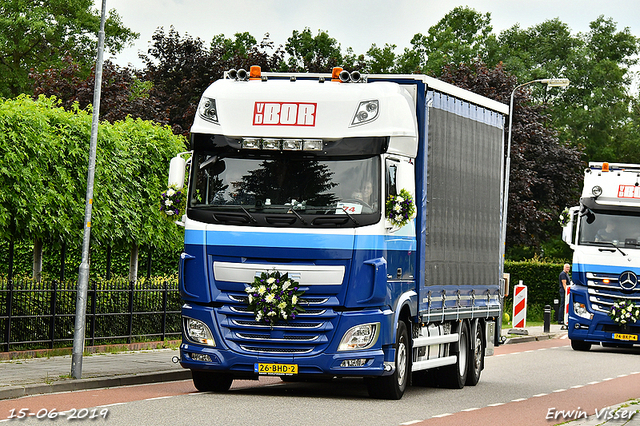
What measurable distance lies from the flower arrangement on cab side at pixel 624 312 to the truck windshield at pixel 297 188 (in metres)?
13.4

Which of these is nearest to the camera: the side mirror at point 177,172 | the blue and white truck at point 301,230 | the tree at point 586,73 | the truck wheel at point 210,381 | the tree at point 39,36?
Result: the blue and white truck at point 301,230

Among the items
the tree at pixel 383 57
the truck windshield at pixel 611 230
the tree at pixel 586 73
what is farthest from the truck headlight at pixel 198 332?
the tree at pixel 586 73

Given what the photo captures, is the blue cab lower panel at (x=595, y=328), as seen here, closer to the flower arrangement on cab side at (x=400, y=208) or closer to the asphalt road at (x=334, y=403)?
the asphalt road at (x=334, y=403)

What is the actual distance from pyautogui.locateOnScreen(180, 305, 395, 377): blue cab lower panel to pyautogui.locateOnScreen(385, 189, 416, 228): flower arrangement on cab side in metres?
1.13

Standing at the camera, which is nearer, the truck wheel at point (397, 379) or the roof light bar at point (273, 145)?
the roof light bar at point (273, 145)

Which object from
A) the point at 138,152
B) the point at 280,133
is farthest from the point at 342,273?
the point at 138,152

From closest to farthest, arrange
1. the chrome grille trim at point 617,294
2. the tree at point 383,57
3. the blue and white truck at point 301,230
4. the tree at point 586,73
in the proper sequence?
the blue and white truck at point 301,230
the chrome grille trim at point 617,294
the tree at point 383,57
the tree at point 586,73

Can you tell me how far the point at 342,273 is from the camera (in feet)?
43.3

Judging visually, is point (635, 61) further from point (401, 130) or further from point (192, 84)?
point (401, 130)

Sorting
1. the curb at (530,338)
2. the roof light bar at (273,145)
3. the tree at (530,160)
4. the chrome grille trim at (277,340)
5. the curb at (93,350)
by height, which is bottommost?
the curb at (530,338)

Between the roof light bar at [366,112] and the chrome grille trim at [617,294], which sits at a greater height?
the roof light bar at [366,112]

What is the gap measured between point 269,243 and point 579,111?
58.5 m

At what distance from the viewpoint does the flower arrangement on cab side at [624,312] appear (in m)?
25.0

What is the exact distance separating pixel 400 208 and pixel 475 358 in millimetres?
5093
